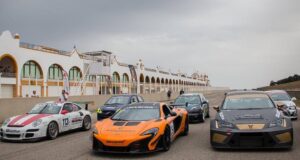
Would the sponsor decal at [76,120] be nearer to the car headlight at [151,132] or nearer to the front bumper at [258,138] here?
the car headlight at [151,132]

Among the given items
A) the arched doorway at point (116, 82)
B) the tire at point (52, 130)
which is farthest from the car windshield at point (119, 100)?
the arched doorway at point (116, 82)

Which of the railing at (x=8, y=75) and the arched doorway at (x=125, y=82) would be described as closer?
the railing at (x=8, y=75)

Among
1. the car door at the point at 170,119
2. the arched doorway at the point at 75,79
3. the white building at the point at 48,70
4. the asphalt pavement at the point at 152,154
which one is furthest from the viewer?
the arched doorway at the point at 75,79

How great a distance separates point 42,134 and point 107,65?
123ft

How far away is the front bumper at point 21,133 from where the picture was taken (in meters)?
11.0

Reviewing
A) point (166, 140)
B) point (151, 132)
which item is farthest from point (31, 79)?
point (151, 132)

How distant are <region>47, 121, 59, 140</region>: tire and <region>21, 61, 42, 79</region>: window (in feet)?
104

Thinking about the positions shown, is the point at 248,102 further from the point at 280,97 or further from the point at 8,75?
the point at 8,75

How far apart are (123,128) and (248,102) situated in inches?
148

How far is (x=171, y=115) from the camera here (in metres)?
10.2

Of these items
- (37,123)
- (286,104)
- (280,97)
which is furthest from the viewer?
(280,97)

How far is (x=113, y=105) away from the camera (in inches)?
688

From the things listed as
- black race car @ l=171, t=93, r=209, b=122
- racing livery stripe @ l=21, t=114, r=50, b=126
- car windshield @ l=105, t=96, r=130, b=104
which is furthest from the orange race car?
car windshield @ l=105, t=96, r=130, b=104

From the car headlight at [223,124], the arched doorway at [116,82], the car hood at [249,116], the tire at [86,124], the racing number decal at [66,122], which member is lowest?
the tire at [86,124]
